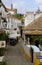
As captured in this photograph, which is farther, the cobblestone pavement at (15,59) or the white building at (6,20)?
the white building at (6,20)

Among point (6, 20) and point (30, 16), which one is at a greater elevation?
point (30, 16)

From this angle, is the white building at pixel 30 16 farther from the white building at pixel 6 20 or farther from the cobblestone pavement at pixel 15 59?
the cobblestone pavement at pixel 15 59

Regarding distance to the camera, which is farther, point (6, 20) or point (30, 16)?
point (6, 20)

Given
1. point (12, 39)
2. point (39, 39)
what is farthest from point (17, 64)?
point (12, 39)

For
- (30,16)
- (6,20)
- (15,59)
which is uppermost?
(30,16)

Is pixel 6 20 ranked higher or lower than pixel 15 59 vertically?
lower

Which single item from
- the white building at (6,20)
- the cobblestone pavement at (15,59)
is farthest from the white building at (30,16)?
the cobblestone pavement at (15,59)

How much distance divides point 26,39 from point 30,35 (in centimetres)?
89

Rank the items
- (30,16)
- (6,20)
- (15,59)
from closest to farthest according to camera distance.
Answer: (15,59) → (30,16) → (6,20)

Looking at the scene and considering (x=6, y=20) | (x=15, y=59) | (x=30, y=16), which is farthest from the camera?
(x=6, y=20)

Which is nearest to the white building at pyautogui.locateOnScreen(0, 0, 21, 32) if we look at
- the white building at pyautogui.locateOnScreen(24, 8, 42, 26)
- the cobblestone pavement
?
the white building at pyautogui.locateOnScreen(24, 8, 42, 26)

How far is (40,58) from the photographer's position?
62.7 ft

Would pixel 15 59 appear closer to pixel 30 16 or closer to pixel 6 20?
pixel 30 16

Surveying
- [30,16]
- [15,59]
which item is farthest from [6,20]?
[15,59]
